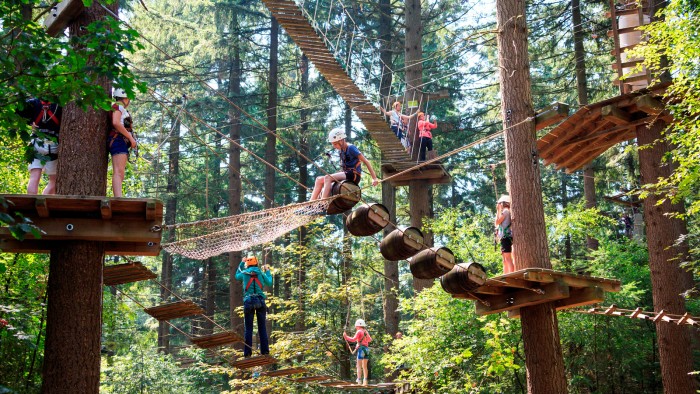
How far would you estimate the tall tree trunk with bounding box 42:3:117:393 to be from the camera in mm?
5102

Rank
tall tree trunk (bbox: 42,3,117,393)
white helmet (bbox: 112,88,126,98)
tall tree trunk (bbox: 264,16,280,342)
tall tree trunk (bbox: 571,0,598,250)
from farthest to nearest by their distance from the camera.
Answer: tall tree trunk (bbox: 264,16,280,342), tall tree trunk (bbox: 571,0,598,250), white helmet (bbox: 112,88,126,98), tall tree trunk (bbox: 42,3,117,393)

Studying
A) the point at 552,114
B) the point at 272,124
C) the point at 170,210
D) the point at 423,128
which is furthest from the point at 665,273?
the point at 170,210

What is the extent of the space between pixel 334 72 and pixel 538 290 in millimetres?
Result: 3615

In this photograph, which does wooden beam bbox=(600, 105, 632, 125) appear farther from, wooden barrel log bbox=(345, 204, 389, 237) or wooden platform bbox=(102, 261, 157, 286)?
wooden platform bbox=(102, 261, 157, 286)

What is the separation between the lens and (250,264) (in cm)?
834

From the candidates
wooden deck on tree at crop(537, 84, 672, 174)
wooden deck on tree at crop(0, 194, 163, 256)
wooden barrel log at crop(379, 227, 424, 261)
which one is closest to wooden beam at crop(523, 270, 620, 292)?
wooden barrel log at crop(379, 227, 424, 261)

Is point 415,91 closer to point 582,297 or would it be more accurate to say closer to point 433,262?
point 582,297

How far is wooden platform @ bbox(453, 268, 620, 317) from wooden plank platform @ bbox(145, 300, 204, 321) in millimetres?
2635

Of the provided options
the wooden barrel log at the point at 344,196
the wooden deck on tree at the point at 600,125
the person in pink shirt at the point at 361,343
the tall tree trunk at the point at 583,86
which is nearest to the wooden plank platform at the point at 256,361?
the wooden barrel log at the point at 344,196

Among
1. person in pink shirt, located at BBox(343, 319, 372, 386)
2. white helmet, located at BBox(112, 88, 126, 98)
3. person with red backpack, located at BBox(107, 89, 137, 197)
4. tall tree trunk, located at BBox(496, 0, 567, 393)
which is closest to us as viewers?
person with red backpack, located at BBox(107, 89, 137, 197)

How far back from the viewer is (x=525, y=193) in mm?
7555

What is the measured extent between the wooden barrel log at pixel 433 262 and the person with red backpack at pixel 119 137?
9.34ft

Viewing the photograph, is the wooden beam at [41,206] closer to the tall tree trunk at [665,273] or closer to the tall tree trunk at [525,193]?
the tall tree trunk at [525,193]

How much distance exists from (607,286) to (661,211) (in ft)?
8.63
